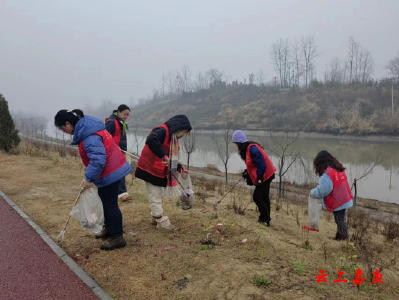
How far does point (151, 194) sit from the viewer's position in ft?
12.7

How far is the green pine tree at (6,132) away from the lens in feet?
38.6

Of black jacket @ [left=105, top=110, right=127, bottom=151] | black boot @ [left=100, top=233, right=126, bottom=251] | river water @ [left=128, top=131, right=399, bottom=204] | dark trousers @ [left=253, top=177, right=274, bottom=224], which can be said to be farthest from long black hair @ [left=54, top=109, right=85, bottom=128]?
river water @ [left=128, top=131, right=399, bottom=204]

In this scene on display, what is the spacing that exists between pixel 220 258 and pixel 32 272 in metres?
1.98

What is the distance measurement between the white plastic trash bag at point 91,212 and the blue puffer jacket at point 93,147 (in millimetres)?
295

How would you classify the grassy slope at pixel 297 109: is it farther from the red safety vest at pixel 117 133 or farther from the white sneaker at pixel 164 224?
the white sneaker at pixel 164 224

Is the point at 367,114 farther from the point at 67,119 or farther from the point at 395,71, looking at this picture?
the point at 67,119

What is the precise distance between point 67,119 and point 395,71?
60.5 meters

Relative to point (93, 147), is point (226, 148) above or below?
below

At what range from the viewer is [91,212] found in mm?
3416

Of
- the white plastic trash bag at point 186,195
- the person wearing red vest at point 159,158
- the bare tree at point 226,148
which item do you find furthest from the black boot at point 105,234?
the bare tree at point 226,148

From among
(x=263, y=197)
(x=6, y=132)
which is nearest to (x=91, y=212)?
(x=263, y=197)

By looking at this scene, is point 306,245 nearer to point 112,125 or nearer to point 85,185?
point 85,185

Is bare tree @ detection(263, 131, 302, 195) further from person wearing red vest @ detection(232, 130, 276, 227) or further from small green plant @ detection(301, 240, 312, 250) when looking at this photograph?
small green plant @ detection(301, 240, 312, 250)

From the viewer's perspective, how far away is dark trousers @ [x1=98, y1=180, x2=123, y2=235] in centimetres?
330
